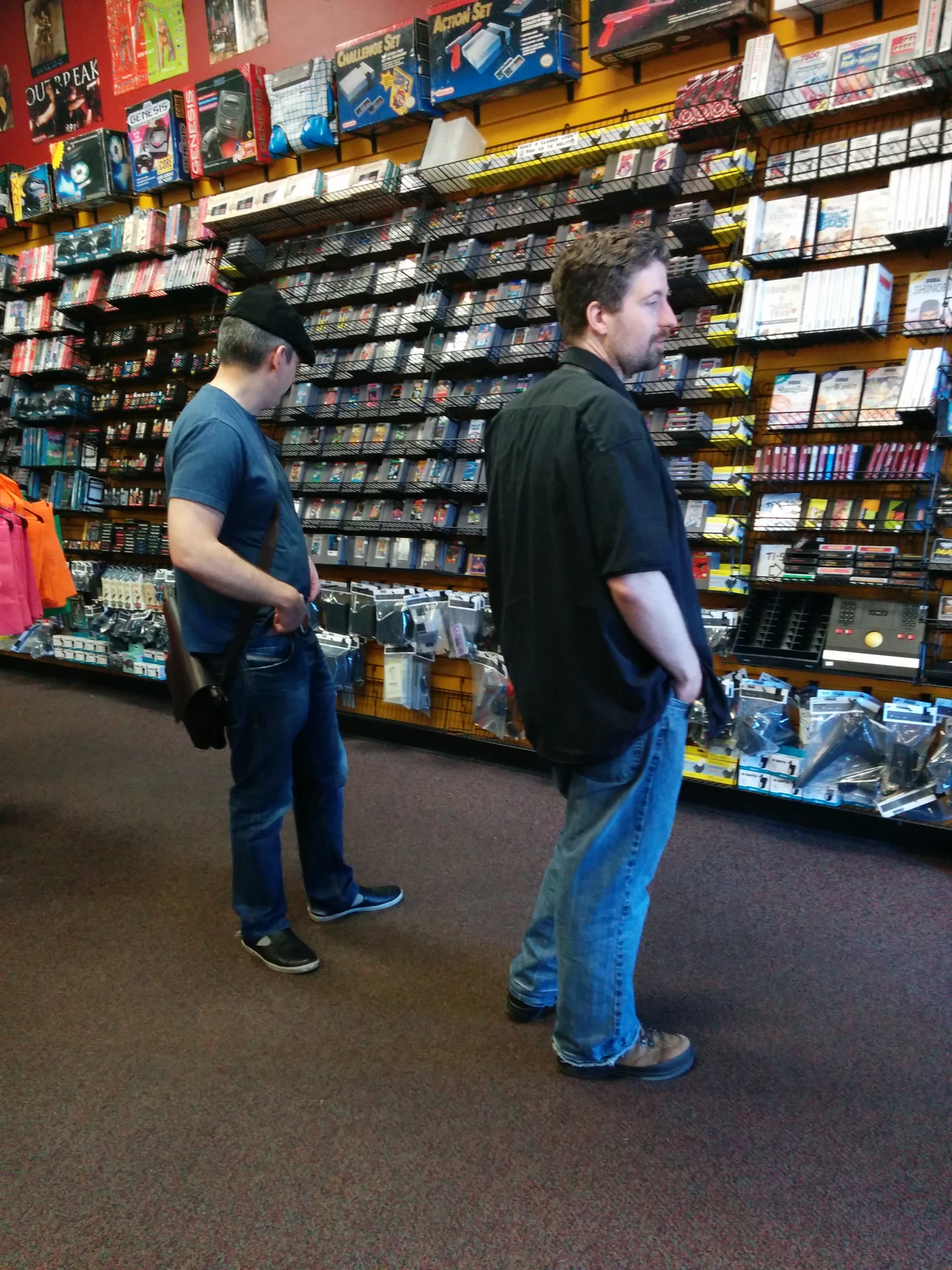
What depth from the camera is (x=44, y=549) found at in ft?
11.7

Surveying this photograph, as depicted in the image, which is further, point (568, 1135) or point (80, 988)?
point (80, 988)

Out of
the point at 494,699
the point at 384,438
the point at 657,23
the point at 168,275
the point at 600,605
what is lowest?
the point at 494,699

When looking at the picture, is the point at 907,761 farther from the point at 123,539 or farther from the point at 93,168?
the point at 93,168

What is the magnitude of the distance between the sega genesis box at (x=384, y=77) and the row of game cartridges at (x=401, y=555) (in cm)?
208

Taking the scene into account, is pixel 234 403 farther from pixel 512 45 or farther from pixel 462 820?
pixel 512 45

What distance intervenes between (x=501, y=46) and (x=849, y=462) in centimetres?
244

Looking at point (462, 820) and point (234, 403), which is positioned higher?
point (234, 403)

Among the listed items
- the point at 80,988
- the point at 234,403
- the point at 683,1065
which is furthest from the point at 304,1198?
the point at 234,403

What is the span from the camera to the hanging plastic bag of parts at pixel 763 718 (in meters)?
3.40

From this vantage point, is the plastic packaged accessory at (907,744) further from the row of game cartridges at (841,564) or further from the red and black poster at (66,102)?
the red and black poster at (66,102)

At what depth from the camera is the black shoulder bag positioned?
2.13 metres

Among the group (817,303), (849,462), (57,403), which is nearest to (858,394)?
(849,462)

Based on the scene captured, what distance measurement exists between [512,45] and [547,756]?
3.54 meters

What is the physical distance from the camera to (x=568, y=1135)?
5.98 ft
